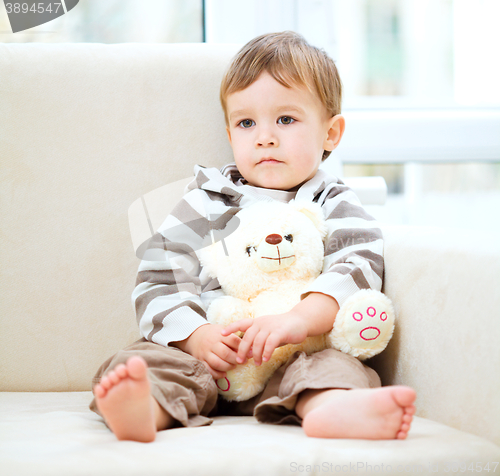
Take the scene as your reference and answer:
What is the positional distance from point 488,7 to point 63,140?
4.33 ft

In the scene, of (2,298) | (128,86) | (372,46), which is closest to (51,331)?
(2,298)

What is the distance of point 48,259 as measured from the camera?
0.88 m

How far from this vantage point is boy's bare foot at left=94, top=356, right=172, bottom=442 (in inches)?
19.4

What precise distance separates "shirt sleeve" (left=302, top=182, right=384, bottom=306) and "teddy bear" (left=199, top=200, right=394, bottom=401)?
0.02 metres

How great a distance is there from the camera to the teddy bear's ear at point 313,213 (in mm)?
788

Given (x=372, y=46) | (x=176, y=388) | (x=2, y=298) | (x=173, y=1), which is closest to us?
(x=176, y=388)

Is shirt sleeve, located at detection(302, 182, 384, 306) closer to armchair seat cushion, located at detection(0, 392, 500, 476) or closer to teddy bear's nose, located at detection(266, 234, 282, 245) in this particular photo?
teddy bear's nose, located at detection(266, 234, 282, 245)

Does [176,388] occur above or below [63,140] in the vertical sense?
below

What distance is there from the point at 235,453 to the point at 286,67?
0.62 meters

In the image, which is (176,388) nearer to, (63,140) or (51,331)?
(51,331)

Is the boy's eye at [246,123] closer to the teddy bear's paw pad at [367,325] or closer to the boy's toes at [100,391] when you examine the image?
the teddy bear's paw pad at [367,325]

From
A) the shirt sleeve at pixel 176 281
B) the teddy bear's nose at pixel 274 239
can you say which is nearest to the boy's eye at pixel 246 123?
the shirt sleeve at pixel 176 281

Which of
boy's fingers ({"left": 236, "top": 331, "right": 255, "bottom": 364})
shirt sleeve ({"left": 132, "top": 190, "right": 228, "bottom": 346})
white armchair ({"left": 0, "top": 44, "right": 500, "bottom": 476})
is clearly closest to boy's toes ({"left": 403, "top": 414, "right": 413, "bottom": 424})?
white armchair ({"left": 0, "top": 44, "right": 500, "bottom": 476})

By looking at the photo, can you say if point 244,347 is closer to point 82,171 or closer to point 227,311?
point 227,311
